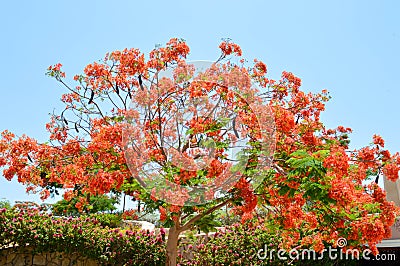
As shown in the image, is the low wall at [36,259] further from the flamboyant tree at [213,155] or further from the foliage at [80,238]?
the flamboyant tree at [213,155]

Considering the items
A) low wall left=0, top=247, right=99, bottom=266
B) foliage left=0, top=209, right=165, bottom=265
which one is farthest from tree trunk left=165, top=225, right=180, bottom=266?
low wall left=0, top=247, right=99, bottom=266

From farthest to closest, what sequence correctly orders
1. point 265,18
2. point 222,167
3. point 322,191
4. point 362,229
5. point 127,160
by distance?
1. point 265,18
2. point 127,160
3. point 222,167
4. point 362,229
5. point 322,191

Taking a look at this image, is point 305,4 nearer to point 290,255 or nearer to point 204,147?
point 204,147

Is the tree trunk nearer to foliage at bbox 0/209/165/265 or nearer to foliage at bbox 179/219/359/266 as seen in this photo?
foliage at bbox 0/209/165/265

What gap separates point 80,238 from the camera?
26.2 ft

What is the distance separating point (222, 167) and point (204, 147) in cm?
48

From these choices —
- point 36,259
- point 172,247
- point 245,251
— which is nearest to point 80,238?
point 36,259

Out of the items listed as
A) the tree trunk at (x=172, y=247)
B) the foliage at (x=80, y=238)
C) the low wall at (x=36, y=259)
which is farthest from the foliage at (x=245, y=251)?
the low wall at (x=36, y=259)

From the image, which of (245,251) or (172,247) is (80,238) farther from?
(245,251)

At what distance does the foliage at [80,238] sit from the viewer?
7293 mm

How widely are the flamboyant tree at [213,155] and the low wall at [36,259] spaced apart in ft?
4.53

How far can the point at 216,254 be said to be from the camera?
960cm

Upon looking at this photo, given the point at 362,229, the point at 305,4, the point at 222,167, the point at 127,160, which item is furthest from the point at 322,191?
the point at 305,4

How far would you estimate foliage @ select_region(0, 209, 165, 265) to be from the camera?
7.29 meters
